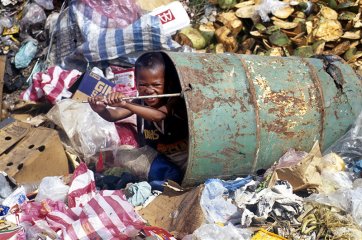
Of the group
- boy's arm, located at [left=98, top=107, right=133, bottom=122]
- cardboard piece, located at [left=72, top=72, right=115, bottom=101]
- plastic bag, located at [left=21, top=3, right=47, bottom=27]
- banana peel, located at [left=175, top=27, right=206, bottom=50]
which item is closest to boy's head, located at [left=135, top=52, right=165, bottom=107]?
boy's arm, located at [left=98, top=107, right=133, bottom=122]

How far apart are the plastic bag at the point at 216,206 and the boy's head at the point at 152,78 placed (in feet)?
2.08

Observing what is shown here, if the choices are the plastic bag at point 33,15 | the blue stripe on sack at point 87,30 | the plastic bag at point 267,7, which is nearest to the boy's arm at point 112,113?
the blue stripe on sack at point 87,30

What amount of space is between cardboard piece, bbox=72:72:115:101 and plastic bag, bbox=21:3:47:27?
1.15 metres

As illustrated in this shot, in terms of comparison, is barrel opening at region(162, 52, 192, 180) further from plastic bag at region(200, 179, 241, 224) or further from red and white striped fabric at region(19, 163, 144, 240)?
red and white striped fabric at region(19, 163, 144, 240)

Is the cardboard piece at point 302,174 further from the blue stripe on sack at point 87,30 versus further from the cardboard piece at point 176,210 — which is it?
the blue stripe on sack at point 87,30

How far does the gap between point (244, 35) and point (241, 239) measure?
97.3 inches

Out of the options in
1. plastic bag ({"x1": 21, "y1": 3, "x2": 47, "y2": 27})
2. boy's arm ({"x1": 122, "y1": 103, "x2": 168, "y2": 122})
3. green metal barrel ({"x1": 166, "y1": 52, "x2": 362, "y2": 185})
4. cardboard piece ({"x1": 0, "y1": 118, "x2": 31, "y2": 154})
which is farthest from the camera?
plastic bag ({"x1": 21, "y1": 3, "x2": 47, "y2": 27})

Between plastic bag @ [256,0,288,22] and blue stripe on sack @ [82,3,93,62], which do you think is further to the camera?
plastic bag @ [256,0,288,22]

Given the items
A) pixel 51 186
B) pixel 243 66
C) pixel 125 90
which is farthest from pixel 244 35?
pixel 51 186

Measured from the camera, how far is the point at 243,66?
3334mm

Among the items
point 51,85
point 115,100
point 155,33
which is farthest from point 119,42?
point 115,100

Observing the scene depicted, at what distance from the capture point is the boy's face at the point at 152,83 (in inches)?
132

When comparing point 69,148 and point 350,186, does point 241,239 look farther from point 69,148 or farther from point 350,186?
point 69,148

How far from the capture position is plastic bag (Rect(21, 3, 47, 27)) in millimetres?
5141
